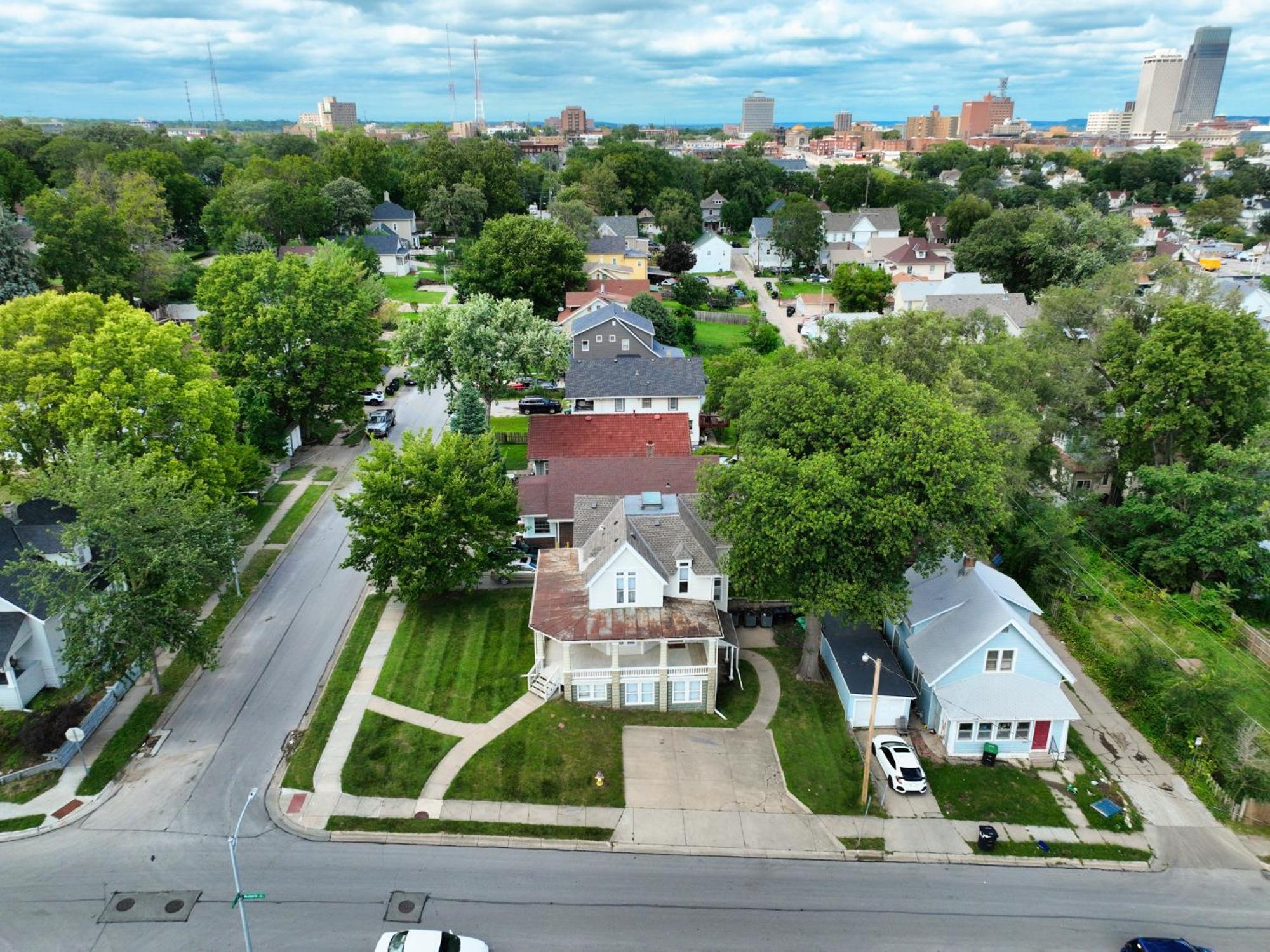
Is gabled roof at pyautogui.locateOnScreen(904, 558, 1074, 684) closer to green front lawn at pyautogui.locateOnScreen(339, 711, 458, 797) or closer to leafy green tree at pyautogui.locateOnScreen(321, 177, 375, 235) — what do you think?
green front lawn at pyautogui.locateOnScreen(339, 711, 458, 797)

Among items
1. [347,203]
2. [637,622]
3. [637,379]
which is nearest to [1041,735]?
[637,622]

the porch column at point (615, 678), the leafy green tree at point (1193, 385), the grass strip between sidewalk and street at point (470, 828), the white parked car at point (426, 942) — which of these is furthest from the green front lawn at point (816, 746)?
the leafy green tree at point (1193, 385)

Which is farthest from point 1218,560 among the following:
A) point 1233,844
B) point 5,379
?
point 5,379

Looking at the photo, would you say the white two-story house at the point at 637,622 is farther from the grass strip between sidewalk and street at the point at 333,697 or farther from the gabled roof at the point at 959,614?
the gabled roof at the point at 959,614

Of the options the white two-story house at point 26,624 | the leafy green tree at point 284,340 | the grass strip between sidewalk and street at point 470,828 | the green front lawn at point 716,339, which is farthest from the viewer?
the green front lawn at point 716,339

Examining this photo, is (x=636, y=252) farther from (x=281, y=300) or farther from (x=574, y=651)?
(x=574, y=651)

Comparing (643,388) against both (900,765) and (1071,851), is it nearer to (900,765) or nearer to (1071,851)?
(900,765)

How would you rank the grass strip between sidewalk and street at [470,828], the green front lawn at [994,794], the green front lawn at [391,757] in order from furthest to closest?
the green front lawn at [391,757]
the green front lawn at [994,794]
the grass strip between sidewalk and street at [470,828]
